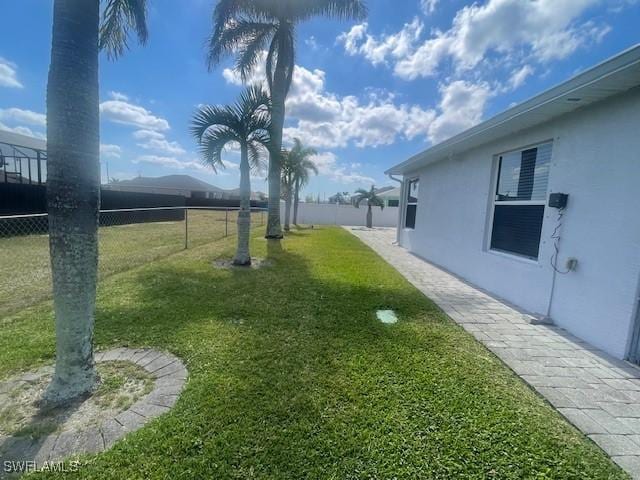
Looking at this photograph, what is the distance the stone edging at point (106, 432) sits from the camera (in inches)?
64.1

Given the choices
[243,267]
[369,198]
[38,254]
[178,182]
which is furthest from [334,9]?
[178,182]

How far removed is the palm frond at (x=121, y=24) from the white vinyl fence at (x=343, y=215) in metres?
20.5

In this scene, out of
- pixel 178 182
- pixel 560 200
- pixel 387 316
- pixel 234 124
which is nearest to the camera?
pixel 560 200

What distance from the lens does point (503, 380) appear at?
8.39 ft

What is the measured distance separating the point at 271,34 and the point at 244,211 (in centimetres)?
789

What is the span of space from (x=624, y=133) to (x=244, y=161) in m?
6.02

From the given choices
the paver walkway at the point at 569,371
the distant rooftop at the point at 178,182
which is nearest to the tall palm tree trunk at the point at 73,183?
the paver walkway at the point at 569,371

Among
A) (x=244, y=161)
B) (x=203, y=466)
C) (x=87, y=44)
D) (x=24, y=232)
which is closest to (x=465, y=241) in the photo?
(x=244, y=161)

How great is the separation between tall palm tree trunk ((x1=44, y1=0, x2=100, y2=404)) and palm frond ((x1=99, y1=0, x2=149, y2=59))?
3.13 feet

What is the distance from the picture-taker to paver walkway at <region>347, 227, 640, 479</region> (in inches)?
79.1

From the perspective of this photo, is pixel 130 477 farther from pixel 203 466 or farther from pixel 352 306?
pixel 352 306

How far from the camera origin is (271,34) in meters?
10.4

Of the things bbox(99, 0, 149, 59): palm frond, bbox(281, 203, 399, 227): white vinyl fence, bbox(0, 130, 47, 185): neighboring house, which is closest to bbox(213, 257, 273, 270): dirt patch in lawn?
bbox(99, 0, 149, 59): palm frond

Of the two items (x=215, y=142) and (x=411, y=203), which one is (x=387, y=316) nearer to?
(x=215, y=142)
